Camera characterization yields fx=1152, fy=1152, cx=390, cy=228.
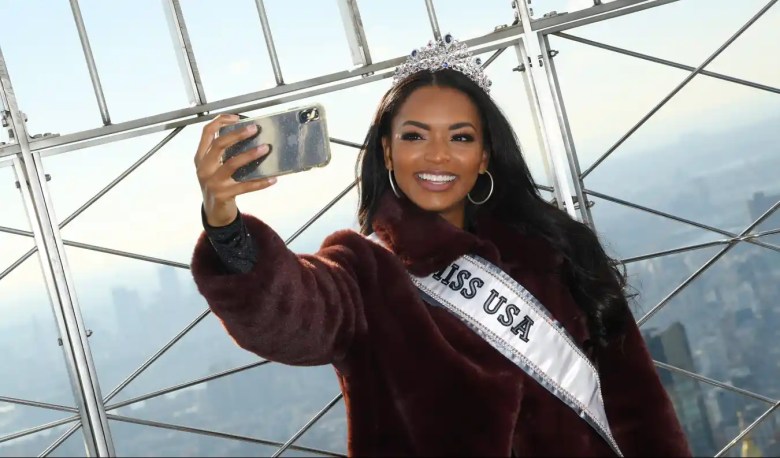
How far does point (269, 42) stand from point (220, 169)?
5.11 feet

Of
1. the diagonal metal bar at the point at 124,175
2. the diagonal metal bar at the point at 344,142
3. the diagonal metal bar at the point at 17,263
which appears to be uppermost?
the diagonal metal bar at the point at 124,175

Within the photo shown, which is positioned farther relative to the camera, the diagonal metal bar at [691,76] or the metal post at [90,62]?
the diagonal metal bar at [691,76]

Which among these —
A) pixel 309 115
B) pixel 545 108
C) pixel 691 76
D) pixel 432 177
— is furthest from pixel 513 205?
pixel 691 76

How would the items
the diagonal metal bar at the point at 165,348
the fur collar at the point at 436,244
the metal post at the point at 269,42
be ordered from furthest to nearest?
the diagonal metal bar at the point at 165,348 < the metal post at the point at 269,42 < the fur collar at the point at 436,244

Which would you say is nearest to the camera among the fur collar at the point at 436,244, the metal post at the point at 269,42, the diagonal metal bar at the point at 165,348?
the fur collar at the point at 436,244

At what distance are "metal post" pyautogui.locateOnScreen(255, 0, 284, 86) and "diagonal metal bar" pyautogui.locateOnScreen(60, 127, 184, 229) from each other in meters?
0.29

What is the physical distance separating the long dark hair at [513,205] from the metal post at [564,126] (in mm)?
960

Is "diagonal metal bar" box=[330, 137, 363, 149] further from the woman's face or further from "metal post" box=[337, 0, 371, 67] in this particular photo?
the woman's face

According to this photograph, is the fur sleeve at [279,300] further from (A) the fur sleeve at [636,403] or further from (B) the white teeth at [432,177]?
(A) the fur sleeve at [636,403]

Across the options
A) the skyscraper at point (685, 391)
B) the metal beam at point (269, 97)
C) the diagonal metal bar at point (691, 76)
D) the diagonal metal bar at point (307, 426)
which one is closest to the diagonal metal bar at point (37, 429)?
the diagonal metal bar at point (307, 426)

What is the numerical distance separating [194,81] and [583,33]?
3.70 feet

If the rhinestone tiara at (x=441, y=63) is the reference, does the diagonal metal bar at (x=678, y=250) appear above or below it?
below

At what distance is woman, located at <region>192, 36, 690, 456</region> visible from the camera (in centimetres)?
157

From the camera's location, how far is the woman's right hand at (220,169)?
1480mm
